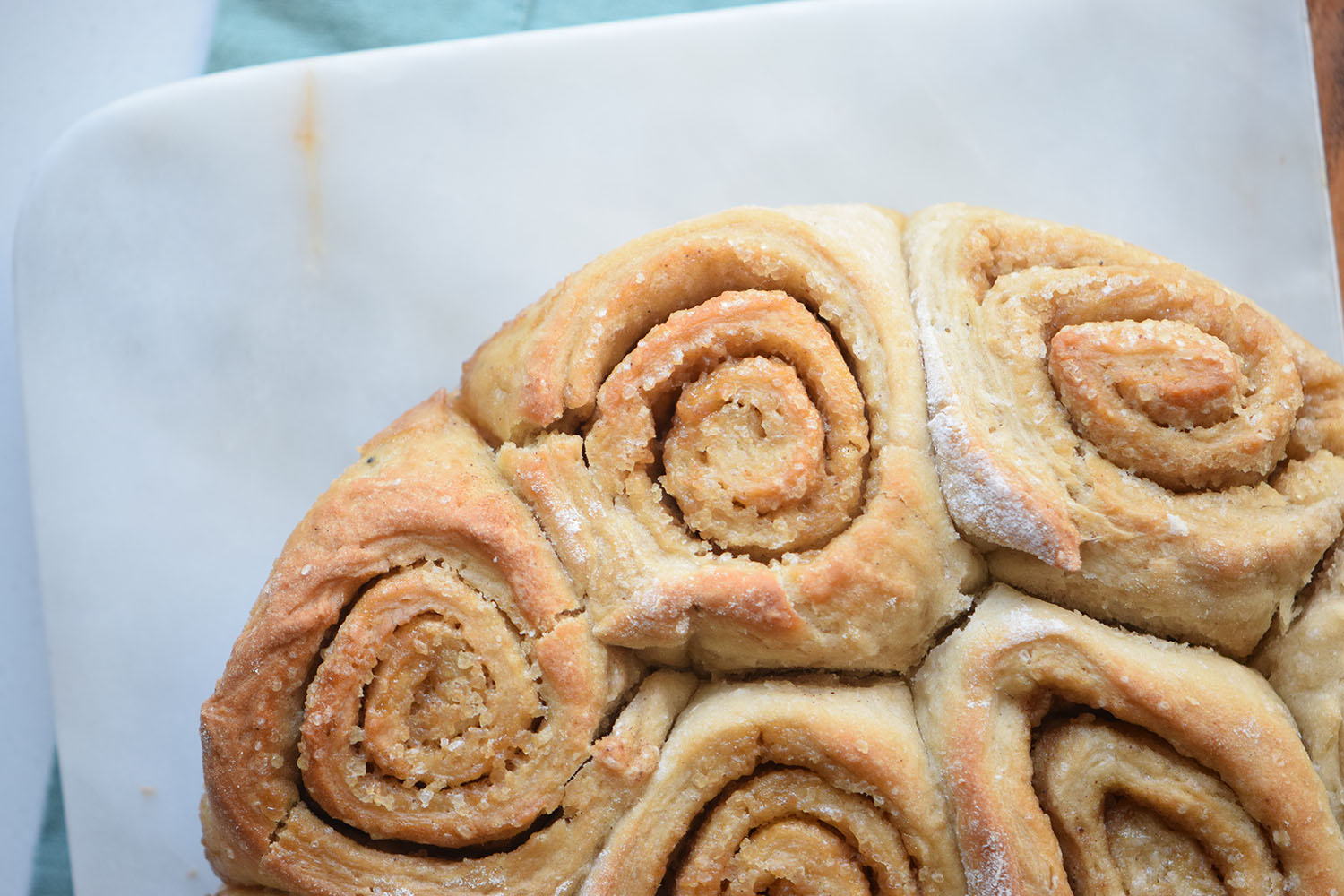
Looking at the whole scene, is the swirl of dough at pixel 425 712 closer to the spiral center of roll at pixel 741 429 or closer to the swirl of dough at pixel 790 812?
the swirl of dough at pixel 790 812

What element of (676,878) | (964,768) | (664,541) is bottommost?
(676,878)

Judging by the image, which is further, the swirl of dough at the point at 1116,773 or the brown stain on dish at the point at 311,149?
the brown stain on dish at the point at 311,149

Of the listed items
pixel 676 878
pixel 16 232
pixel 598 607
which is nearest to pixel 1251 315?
pixel 598 607

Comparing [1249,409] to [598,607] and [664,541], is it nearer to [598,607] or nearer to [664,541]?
[664,541]

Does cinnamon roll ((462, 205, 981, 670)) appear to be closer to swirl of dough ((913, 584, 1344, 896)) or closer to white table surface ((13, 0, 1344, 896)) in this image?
swirl of dough ((913, 584, 1344, 896))

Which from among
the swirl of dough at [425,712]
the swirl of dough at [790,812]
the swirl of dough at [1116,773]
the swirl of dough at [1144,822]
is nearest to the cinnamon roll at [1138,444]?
the swirl of dough at [1116,773]

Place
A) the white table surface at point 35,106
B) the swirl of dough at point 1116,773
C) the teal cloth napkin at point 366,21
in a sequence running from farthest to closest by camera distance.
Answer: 1. the teal cloth napkin at point 366,21
2. the white table surface at point 35,106
3. the swirl of dough at point 1116,773

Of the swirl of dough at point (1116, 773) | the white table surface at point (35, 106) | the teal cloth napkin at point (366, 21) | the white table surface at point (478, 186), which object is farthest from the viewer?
the teal cloth napkin at point (366, 21)

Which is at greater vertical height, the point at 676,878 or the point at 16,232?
the point at 16,232
